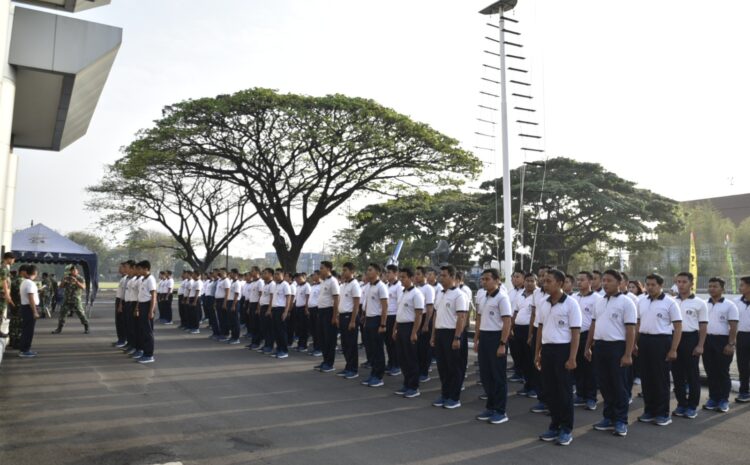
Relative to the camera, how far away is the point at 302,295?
14180 mm

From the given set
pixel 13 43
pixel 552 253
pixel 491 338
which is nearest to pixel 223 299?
pixel 13 43

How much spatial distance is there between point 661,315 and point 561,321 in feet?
5.86

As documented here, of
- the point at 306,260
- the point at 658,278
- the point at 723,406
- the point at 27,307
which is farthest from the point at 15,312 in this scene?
the point at 306,260

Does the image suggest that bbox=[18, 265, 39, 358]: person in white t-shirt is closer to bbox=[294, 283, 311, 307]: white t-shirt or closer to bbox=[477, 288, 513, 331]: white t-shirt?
bbox=[294, 283, 311, 307]: white t-shirt

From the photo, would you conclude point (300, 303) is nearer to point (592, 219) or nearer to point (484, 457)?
point (484, 457)

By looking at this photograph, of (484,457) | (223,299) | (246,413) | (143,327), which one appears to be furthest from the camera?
(223,299)

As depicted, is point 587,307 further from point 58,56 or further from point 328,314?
point 58,56

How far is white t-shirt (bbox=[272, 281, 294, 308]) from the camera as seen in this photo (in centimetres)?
1307

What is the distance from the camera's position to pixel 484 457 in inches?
220

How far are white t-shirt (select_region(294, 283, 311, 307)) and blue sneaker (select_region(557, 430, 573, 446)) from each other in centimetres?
865

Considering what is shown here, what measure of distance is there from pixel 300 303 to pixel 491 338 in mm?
7448

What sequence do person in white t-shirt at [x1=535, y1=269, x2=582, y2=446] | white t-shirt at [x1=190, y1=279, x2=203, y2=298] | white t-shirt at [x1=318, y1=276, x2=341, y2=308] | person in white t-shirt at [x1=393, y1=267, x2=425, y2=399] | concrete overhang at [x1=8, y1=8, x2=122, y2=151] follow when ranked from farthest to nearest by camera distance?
white t-shirt at [x1=190, y1=279, x2=203, y2=298], concrete overhang at [x1=8, y1=8, x2=122, y2=151], white t-shirt at [x1=318, y1=276, x2=341, y2=308], person in white t-shirt at [x1=393, y1=267, x2=425, y2=399], person in white t-shirt at [x1=535, y1=269, x2=582, y2=446]

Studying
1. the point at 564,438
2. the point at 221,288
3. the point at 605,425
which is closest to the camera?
the point at 564,438

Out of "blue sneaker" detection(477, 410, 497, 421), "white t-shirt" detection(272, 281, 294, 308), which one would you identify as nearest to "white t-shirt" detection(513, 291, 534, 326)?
"blue sneaker" detection(477, 410, 497, 421)
